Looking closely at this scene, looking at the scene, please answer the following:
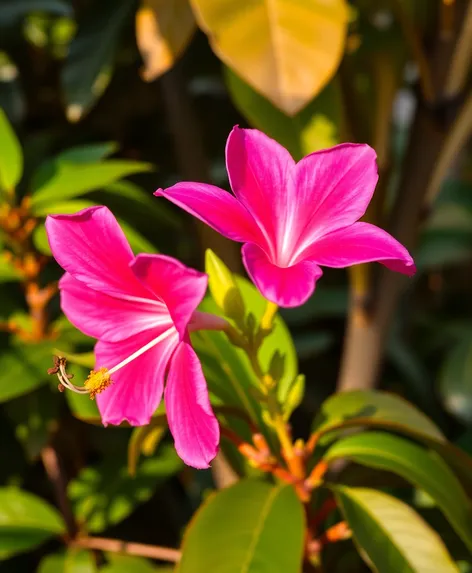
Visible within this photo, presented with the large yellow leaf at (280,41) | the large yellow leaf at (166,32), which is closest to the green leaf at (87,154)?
the large yellow leaf at (166,32)

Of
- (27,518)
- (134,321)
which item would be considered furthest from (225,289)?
(27,518)

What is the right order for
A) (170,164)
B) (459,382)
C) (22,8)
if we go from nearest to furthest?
(22,8), (459,382), (170,164)

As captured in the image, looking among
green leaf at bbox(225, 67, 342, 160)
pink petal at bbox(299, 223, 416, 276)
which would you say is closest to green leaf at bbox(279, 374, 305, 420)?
pink petal at bbox(299, 223, 416, 276)

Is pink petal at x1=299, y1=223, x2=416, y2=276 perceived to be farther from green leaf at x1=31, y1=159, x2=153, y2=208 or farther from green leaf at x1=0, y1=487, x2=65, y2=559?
green leaf at x1=0, y1=487, x2=65, y2=559

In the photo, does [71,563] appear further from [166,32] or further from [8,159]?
[166,32]

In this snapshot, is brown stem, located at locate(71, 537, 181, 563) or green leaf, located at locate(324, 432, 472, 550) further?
brown stem, located at locate(71, 537, 181, 563)

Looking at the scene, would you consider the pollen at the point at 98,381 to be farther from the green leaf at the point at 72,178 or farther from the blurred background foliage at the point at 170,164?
the green leaf at the point at 72,178
